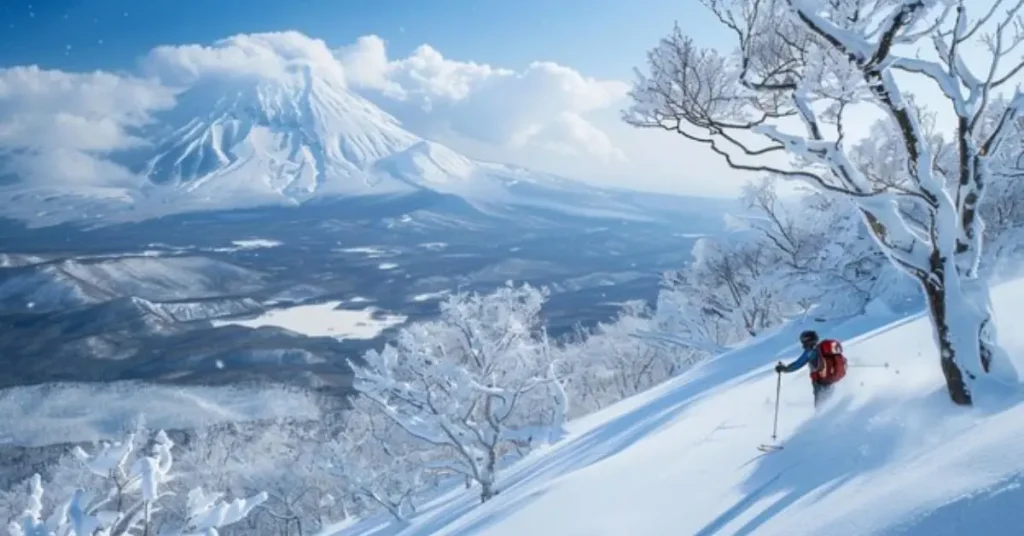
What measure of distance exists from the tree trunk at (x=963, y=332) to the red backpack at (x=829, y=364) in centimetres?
118

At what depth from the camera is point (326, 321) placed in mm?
131000

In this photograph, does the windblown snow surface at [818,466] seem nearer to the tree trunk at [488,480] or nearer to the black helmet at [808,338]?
the black helmet at [808,338]

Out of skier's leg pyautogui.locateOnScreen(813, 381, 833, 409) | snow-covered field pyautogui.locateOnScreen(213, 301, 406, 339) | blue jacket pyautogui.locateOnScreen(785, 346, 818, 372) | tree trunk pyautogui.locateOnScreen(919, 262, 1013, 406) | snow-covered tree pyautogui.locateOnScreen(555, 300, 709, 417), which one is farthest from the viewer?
snow-covered field pyautogui.locateOnScreen(213, 301, 406, 339)

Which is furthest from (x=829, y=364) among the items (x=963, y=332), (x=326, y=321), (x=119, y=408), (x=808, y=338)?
(x=326, y=321)

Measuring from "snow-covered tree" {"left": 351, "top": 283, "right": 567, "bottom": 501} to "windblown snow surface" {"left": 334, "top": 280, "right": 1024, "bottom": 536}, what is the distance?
430cm

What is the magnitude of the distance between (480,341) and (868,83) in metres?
12.9

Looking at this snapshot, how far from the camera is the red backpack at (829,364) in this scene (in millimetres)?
7430

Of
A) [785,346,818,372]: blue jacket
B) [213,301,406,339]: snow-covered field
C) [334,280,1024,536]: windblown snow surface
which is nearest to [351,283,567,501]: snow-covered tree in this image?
[334,280,1024,536]: windblown snow surface

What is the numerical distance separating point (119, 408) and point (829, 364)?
87373mm

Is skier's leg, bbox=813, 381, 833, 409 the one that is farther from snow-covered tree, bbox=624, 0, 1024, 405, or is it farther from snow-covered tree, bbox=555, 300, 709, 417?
snow-covered tree, bbox=555, 300, 709, 417

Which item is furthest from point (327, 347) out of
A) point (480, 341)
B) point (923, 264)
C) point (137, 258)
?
point (923, 264)

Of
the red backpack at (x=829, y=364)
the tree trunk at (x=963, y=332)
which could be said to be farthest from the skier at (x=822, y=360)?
the tree trunk at (x=963, y=332)

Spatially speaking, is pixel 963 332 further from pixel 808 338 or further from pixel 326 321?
pixel 326 321

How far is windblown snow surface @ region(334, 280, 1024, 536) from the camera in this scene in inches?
148
